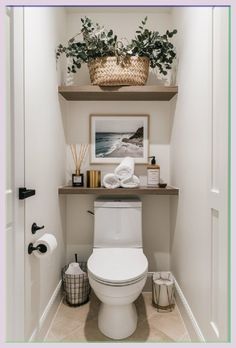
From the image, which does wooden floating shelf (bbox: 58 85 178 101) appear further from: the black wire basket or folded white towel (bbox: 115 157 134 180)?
the black wire basket

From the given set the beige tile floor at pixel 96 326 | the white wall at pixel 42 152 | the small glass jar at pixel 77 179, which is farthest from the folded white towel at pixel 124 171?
the beige tile floor at pixel 96 326

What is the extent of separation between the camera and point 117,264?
1402mm

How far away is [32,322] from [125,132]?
4.56 ft

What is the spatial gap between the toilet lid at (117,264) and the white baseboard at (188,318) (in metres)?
0.37

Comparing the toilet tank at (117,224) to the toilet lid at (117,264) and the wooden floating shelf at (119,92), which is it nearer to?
the toilet lid at (117,264)

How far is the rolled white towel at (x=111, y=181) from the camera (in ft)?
5.54

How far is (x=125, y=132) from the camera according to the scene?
188 centimetres

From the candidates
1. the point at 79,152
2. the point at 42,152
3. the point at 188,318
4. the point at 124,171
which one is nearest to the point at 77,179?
the point at 79,152

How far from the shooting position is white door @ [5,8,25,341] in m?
0.89

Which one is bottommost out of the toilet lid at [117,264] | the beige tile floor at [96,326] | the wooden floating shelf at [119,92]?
the beige tile floor at [96,326]

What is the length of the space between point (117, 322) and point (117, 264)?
0.32m

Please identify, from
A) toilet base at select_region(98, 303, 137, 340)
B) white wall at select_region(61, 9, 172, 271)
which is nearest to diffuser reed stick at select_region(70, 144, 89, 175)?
white wall at select_region(61, 9, 172, 271)

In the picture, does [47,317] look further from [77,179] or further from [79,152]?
[79,152]

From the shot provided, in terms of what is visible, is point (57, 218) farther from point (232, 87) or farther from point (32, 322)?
point (232, 87)
